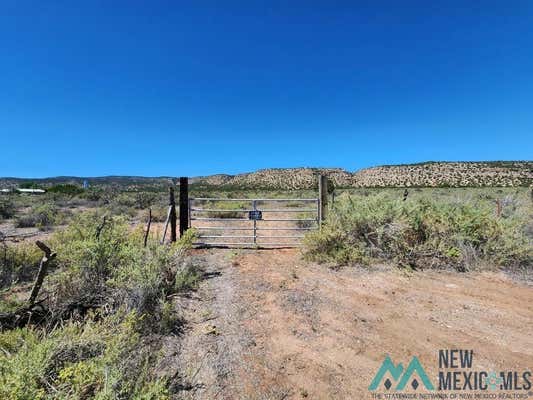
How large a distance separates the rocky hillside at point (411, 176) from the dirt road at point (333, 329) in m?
40.5

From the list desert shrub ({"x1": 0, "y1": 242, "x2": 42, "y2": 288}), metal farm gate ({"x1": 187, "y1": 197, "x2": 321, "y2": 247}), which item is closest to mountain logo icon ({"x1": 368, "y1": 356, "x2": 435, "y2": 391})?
metal farm gate ({"x1": 187, "y1": 197, "x2": 321, "y2": 247})

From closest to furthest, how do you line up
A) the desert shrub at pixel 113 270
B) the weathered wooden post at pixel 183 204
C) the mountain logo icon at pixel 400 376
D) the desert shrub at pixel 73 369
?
the desert shrub at pixel 73 369 < the mountain logo icon at pixel 400 376 < the desert shrub at pixel 113 270 < the weathered wooden post at pixel 183 204

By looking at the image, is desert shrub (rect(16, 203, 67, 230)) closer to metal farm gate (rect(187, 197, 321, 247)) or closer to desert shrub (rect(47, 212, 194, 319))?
metal farm gate (rect(187, 197, 321, 247))

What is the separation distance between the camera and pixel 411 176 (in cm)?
5953

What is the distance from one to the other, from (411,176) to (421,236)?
194 feet

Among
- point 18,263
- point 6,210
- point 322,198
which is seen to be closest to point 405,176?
point 322,198

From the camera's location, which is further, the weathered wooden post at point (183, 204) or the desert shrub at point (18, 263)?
the weathered wooden post at point (183, 204)

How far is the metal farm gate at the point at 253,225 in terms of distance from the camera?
8406 mm

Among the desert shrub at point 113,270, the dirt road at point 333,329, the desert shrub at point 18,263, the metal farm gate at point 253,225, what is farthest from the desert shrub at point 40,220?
the dirt road at point 333,329

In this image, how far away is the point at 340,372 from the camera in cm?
302

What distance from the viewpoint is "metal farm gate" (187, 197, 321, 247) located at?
8406mm

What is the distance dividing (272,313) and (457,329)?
8.17ft

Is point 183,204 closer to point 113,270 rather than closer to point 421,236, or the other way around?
point 113,270

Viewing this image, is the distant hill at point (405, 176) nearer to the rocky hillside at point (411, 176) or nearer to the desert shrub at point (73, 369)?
the rocky hillside at point (411, 176)
